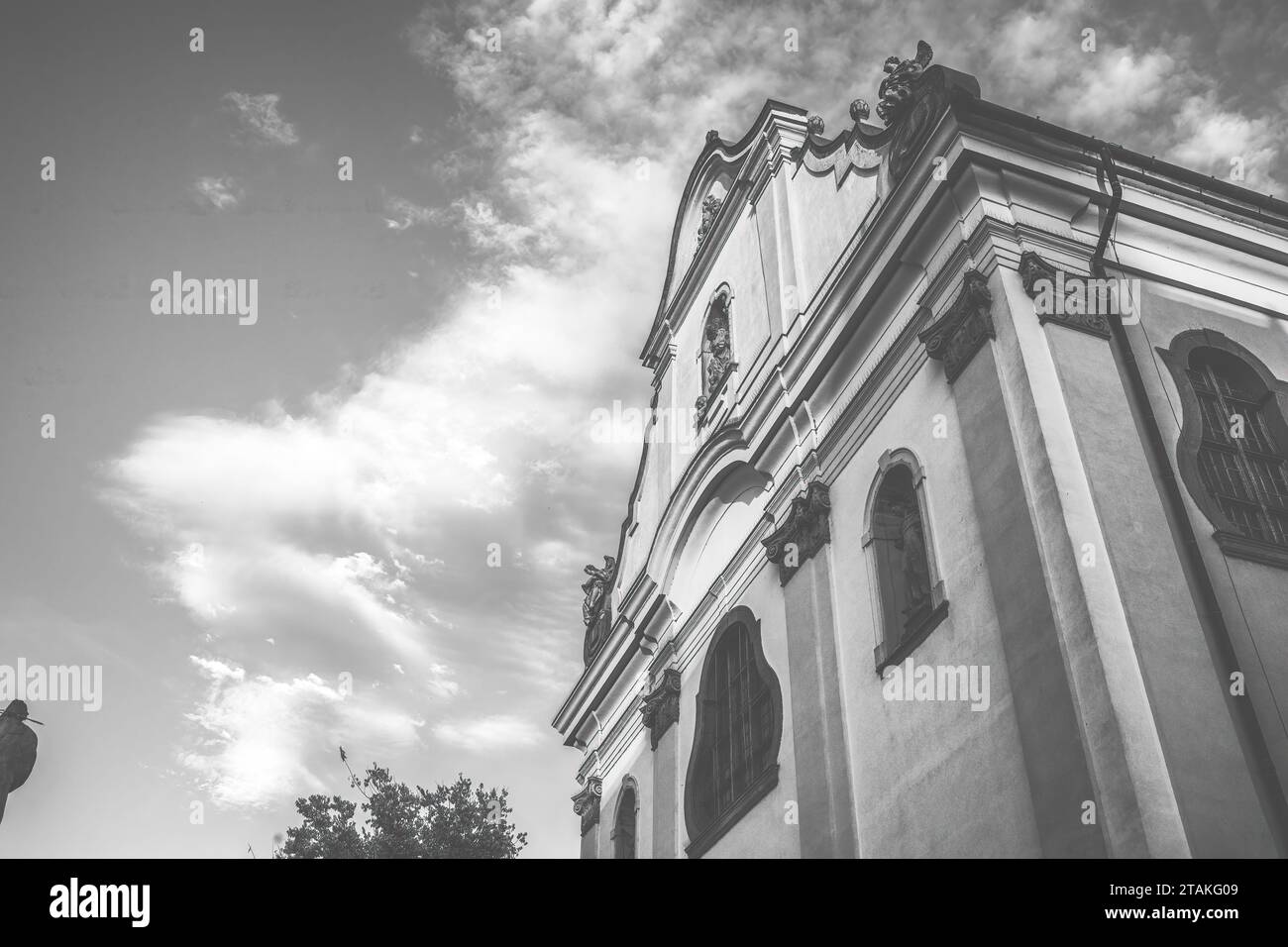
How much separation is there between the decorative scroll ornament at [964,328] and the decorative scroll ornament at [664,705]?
7.50m

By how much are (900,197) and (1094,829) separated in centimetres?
714

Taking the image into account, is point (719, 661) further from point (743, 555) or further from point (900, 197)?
point (900, 197)

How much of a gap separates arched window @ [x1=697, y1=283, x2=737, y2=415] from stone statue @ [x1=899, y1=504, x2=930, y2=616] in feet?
20.3

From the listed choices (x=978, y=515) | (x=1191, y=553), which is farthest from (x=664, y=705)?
(x=1191, y=553)

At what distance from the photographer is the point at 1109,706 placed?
312 inches

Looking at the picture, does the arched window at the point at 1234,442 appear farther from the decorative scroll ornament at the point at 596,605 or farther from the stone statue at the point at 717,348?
the decorative scroll ornament at the point at 596,605

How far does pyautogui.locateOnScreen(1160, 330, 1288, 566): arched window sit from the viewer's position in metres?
9.87

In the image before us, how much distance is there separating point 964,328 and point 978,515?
199 cm

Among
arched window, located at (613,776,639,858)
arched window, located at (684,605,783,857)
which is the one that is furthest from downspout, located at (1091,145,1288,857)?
arched window, located at (613,776,639,858)

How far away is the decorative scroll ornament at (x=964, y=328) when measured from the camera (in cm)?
1084

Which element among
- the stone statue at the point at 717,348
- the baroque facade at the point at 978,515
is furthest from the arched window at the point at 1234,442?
the stone statue at the point at 717,348

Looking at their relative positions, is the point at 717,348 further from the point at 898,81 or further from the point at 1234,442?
the point at 1234,442
